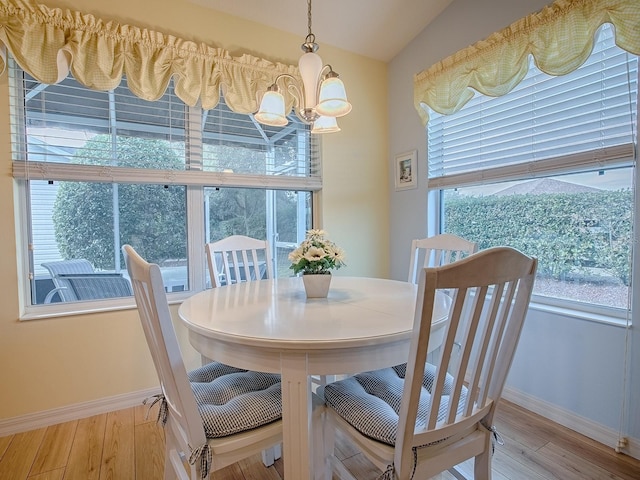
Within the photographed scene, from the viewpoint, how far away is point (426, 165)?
8.63 feet

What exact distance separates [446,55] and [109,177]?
2417mm

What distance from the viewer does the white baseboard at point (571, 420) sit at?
1.56 meters

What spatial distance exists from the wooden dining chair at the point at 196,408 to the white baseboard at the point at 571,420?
1619 millimetres

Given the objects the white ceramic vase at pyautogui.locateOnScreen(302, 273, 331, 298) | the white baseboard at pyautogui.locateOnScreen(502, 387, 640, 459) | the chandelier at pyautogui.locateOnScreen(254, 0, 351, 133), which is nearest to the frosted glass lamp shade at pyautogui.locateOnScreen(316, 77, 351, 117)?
the chandelier at pyautogui.locateOnScreen(254, 0, 351, 133)

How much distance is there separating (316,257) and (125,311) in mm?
1389

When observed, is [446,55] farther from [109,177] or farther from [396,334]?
[109,177]

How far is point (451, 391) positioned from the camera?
934 millimetres

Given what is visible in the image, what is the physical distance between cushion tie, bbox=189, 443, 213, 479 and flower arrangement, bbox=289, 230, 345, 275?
722 millimetres

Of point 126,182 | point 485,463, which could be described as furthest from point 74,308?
point 485,463

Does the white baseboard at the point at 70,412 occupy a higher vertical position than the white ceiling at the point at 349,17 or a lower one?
lower

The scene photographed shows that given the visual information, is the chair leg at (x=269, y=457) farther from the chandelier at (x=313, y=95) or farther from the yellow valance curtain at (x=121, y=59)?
the yellow valance curtain at (x=121, y=59)

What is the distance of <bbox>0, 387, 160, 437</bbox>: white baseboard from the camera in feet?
5.89

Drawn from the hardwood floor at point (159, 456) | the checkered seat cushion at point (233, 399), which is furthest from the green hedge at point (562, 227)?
the checkered seat cushion at point (233, 399)

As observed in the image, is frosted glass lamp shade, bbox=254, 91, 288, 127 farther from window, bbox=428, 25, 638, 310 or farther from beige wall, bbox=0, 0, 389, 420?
window, bbox=428, 25, 638, 310
